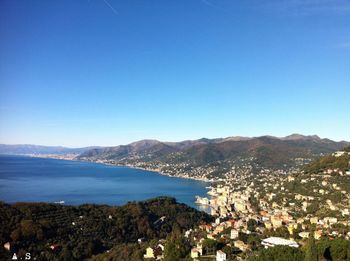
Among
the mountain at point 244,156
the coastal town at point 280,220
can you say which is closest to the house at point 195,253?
the coastal town at point 280,220

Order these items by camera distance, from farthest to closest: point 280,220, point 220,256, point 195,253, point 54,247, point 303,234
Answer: point 280,220
point 303,234
point 54,247
point 195,253
point 220,256

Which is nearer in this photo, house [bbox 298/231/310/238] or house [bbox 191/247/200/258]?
house [bbox 191/247/200/258]

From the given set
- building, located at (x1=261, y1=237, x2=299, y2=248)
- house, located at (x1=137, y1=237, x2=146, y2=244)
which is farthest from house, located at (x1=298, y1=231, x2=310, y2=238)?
house, located at (x1=137, y1=237, x2=146, y2=244)

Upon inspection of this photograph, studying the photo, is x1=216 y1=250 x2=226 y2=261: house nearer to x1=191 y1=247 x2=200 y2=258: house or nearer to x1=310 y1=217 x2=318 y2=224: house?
x1=191 y1=247 x2=200 y2=258: house

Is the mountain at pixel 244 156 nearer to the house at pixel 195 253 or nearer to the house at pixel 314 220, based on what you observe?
the house at pixel 314 220

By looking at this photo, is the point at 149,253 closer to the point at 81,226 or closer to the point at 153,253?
the point at 153,253

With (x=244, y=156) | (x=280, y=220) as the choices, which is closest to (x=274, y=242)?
(x=280, y=220)

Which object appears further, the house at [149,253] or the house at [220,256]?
the house at [149,253]

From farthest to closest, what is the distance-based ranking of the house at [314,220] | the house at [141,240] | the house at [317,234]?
the house at [141,240]
the house at [314,220]
the house at [317,234]
